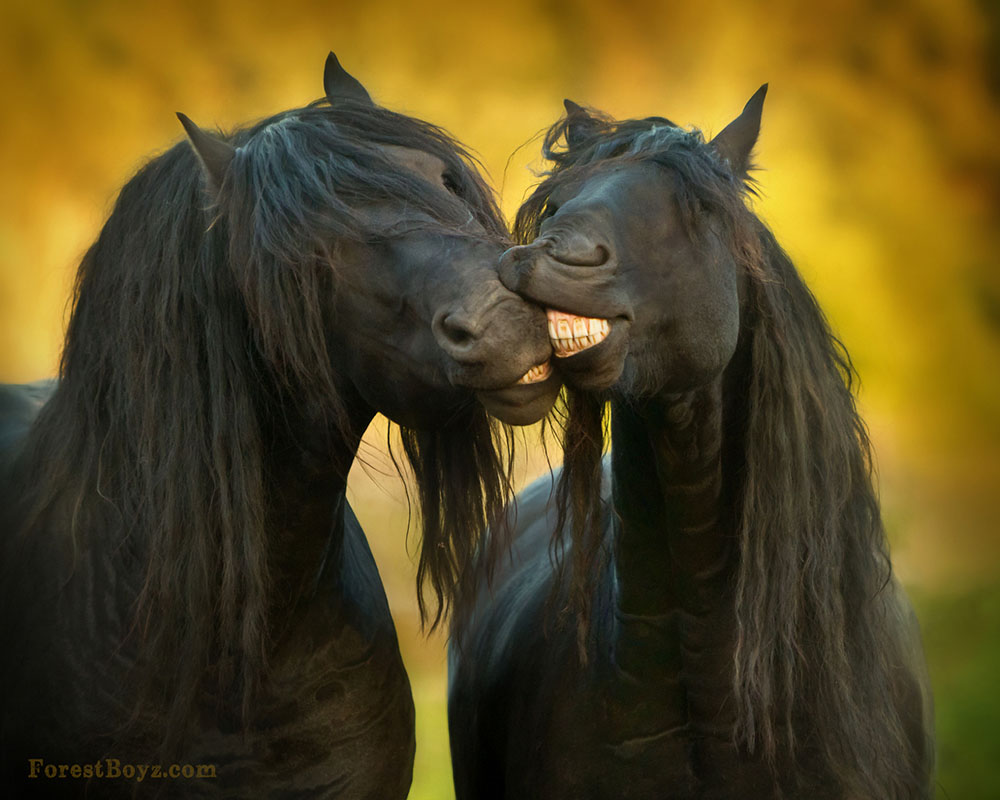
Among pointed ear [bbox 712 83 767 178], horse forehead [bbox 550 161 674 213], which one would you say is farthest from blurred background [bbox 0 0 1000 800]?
horse forehead [bbox 550 161 674 213]

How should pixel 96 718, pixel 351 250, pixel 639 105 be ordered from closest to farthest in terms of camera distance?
pixel 351 250
pixel 96 718
pixel 639 105

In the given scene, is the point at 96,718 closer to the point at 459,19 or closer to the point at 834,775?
the point at 834,775

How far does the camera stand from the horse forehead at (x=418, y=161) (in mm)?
1647

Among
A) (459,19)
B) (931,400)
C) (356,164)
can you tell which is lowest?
(356,164)

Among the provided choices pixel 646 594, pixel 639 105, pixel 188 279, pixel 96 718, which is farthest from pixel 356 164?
pixel 639 105

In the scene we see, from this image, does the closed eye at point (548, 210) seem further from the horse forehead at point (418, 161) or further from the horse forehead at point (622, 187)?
the horse forehead at point (418, 161)

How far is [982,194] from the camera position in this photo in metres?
3.87

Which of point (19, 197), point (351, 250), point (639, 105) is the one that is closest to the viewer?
point (351, 250)

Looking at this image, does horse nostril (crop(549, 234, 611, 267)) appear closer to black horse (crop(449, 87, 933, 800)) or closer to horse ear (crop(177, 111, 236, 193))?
black horse (crop(449, 87, 933, 800))

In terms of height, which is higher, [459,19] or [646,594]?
[459,19]

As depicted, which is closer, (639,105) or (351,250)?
(351,250)

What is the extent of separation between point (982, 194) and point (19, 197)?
293 centimetres

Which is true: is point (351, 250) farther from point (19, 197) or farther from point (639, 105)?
point (639, 105)

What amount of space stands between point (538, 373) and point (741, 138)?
51 cm
